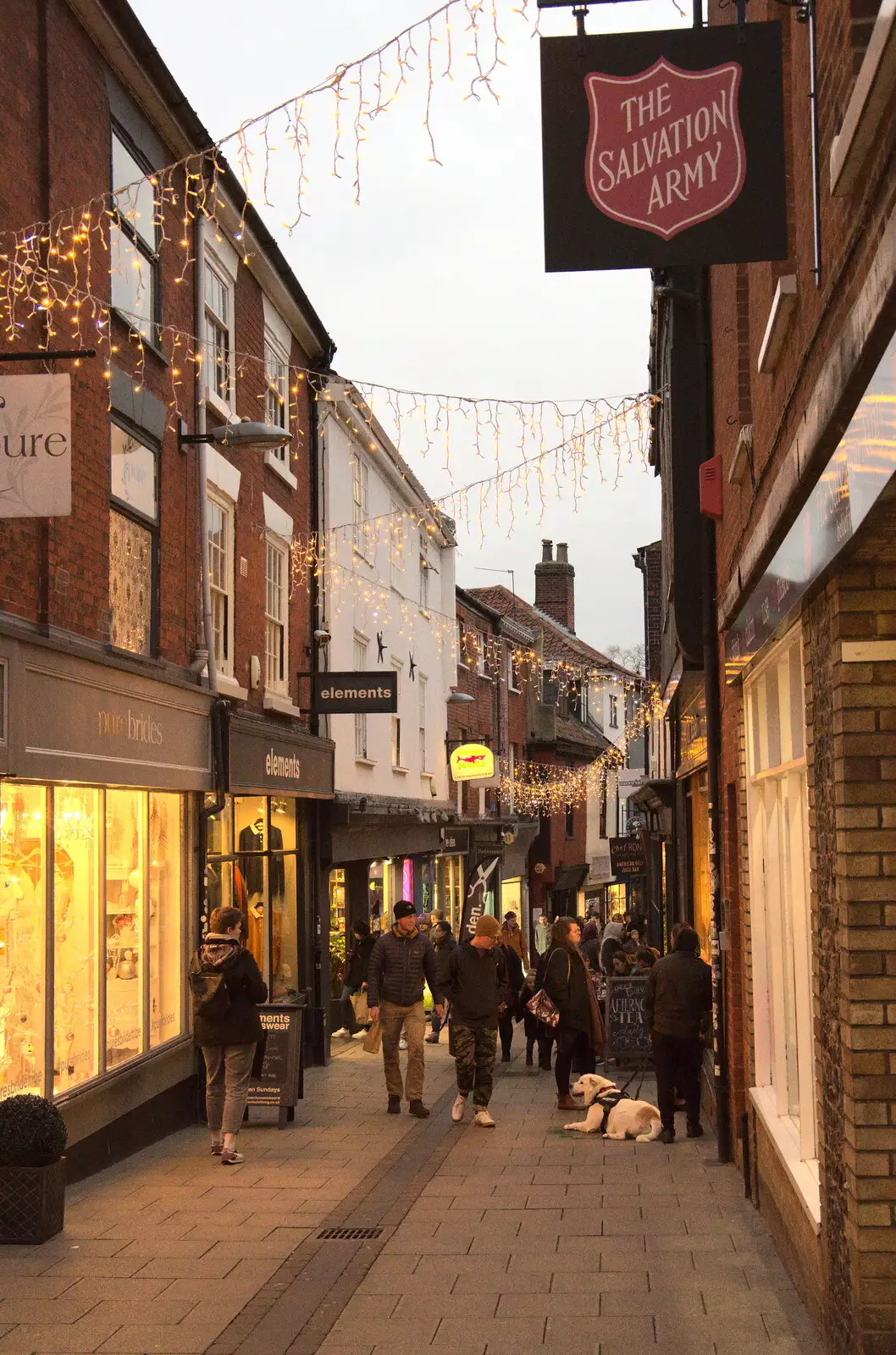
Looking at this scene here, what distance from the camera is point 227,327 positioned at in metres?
15.1

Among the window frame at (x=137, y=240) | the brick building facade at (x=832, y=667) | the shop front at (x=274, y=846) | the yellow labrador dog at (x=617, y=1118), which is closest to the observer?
the brick building facade at (x=832, y=667)

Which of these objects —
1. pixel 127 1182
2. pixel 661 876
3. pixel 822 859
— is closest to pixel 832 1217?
pixel 822 859

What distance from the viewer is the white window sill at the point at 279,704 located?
16.0 meters

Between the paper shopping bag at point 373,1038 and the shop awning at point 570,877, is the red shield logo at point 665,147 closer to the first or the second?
the paper shopping bag at point 373,1038

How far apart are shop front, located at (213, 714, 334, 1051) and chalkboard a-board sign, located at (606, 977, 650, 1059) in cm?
365

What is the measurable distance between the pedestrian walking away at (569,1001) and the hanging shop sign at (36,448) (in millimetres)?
6854

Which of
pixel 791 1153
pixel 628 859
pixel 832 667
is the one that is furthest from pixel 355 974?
pixel 832 667

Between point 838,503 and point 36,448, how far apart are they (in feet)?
Answer: 15.8

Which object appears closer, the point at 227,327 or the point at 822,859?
the point at 822,859

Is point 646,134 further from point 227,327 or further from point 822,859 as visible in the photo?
A: point 227,327

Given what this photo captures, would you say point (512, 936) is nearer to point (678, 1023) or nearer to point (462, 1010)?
point (462, 1010)

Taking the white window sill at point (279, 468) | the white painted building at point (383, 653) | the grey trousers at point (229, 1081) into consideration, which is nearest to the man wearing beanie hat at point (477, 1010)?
the grey trousers at point (229, 1081)

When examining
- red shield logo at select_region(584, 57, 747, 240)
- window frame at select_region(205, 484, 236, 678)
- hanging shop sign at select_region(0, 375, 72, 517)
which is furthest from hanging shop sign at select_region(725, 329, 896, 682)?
window frame at select_region(205, 484, 236, 678)

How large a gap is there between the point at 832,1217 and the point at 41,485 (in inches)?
203
